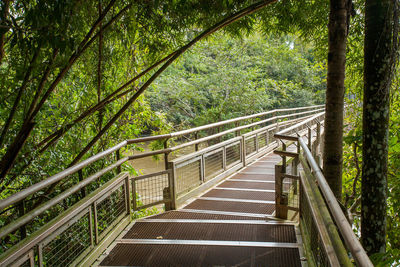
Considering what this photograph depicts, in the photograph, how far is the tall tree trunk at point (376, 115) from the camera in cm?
240

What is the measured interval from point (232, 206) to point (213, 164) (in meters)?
1.59

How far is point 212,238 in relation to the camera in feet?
11.0

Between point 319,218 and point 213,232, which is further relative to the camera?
point 213,232

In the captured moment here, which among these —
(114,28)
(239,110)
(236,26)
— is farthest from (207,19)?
(239,110)

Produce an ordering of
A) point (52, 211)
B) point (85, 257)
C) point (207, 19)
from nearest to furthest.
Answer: point (85, 257) → point (52, 211) → point (207, 19)

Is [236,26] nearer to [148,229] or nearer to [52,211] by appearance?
Answer: [148,229]

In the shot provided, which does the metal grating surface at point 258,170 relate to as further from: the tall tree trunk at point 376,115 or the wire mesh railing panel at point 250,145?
the tall tree trunk at point 376,115

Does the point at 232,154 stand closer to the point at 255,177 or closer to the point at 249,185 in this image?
the point at 255,177

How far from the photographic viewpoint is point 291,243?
3096 mm

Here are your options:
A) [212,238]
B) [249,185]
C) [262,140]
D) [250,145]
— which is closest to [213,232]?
[212,238]

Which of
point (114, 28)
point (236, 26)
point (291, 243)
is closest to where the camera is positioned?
point (291, 243)

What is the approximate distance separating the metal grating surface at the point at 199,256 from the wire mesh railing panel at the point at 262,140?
5.98 m

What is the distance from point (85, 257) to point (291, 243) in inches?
76.6

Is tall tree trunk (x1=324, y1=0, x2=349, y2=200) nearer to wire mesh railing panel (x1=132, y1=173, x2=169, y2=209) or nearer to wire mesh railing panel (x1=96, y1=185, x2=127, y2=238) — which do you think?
wire mesh railing panel (x1=132, y1=173, x2=169, y2=209)
